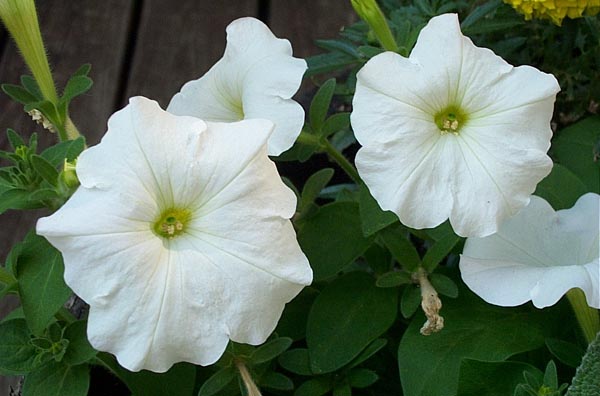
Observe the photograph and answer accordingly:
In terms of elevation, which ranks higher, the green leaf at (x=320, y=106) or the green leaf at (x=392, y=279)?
the green leaf at (x=320, y=106)

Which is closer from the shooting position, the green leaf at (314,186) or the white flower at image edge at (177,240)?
the white flower at image edge at (177,240)

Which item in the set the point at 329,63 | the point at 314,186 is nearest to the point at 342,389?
the point at 314,186

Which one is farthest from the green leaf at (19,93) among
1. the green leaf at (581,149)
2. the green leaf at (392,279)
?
the green leaf at (581,149)

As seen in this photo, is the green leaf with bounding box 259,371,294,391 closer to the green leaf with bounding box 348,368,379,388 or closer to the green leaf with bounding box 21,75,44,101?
the green leaf with bounding box 348,368,379,388

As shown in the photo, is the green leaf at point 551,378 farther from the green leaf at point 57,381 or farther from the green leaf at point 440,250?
the green leaf at point 57,381

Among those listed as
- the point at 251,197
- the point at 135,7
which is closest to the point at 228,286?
the point at 251,197
